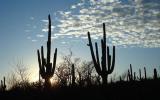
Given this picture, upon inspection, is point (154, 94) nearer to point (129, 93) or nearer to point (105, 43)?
point (129, 93)

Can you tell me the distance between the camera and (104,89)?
1322 centimetres

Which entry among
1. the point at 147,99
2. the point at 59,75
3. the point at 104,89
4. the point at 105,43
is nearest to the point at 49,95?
the point at 104,89

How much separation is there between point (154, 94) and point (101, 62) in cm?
602

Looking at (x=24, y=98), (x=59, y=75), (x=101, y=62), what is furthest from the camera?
(x=59, y=75)

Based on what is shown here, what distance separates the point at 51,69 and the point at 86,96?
560 centimetres

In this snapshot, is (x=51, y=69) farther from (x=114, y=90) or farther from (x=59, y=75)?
(x=59, y=75)

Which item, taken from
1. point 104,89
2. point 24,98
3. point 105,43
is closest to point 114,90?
point 104,89

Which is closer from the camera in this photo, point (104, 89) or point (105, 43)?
point (104, 89)

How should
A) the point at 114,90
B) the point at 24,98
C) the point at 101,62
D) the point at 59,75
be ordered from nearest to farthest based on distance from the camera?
the point at 114,90 < the point at 24,98 < the point at 101,62 < the point at 59,75

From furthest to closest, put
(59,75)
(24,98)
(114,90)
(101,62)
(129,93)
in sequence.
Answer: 1. (59,75)
2. (101,62)
3. (24,98)
4. (114,90)
5. (129,93)

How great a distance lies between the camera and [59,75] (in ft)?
138

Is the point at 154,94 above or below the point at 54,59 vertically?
below

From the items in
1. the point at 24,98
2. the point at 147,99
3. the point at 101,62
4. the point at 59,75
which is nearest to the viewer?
the point at 147,99

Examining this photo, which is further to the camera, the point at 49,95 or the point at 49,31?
the point at 49,31
